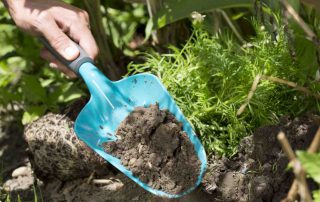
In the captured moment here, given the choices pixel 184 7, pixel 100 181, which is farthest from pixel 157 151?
pixel 184 7

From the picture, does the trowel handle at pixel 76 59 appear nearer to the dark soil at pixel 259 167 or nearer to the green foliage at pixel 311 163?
the dark soil at pixel 259 167

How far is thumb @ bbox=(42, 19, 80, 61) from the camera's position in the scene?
195 centimetres

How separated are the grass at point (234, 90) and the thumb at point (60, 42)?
309mm

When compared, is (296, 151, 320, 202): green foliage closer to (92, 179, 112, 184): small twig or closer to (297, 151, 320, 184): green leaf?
(297, 151, 320, 184): green leaf

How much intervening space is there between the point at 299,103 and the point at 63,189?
84 centimetres

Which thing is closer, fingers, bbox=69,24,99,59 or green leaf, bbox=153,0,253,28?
fingers, bbox=69,24,99,59

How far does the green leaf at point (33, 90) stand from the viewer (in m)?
2.37

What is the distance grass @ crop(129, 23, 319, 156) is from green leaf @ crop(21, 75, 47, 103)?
575 millimetres

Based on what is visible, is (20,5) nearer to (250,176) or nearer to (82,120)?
(82,120)

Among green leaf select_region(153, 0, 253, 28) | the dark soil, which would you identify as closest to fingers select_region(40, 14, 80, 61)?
green leaf select_region(153, 0, 253, 28)

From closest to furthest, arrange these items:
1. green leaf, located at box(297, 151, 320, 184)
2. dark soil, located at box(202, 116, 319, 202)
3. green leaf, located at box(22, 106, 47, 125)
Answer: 1. green leaf, located at box(297, 151, 320, 184)
2. dark soil, located at box(202, 116, 319, 202)
3. green leaf, located at box(22, 106, 47, 125)

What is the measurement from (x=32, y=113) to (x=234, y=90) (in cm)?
80

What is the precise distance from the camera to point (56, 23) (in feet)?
6.55

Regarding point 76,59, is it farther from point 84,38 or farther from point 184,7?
point 184,7
